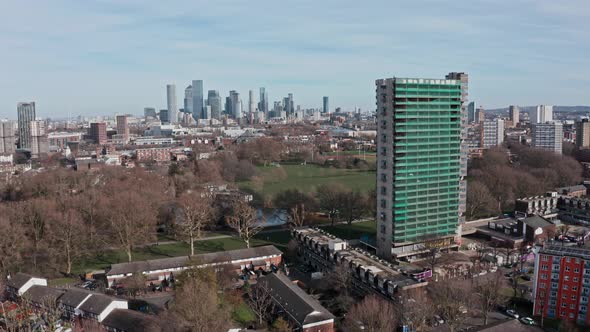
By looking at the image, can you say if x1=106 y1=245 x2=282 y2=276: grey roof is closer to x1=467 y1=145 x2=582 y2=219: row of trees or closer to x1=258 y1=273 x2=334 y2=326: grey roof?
x1=258 y1=273 x2=334 y2=326: grey roof

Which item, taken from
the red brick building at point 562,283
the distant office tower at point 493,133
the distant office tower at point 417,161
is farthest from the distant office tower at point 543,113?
the red brick building at point 562,283

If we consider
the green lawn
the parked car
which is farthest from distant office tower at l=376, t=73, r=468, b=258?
the parked car

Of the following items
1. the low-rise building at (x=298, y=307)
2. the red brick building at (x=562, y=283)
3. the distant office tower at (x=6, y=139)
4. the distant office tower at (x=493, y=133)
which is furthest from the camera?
the distant office tower at (x=6, y=139)

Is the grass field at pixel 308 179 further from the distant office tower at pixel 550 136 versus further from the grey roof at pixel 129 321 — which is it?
the distant office tower at pixel 550 136

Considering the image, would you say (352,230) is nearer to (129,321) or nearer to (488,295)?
(488,295)

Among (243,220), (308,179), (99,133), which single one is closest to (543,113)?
(308,179)

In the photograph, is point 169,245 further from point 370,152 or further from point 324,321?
point 370,152
